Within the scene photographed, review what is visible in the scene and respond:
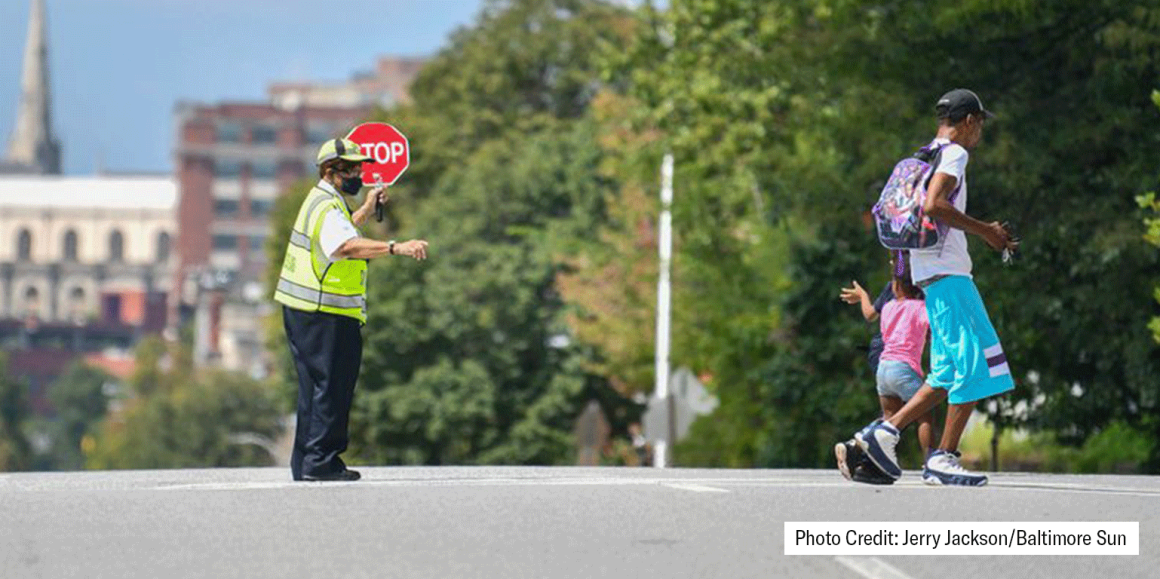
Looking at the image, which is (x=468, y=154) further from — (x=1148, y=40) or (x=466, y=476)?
(x=466, y=476)

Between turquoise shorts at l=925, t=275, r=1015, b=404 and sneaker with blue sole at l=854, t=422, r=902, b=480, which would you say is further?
sneaker with blue sole at l=854, t=422, r=902, b=480

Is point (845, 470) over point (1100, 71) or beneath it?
beneath

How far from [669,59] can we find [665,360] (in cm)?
855

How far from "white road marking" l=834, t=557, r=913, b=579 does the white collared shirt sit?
4367mm

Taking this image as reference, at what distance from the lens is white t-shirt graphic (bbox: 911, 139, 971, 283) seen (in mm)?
13578

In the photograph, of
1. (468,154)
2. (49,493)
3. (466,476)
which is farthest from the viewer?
(468,154)

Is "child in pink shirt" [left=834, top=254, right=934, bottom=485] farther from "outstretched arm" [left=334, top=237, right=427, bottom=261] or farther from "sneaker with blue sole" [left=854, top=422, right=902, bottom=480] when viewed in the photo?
"outstretched arm" [left=334, top=237, right=427, bottom=261]

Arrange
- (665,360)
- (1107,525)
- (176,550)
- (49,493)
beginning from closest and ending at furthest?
1. (176,550)
2. (1107,525)
3. (49,493)
4. (665,360)

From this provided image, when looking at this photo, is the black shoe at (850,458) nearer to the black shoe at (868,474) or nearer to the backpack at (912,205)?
the black shoe at (868,474)

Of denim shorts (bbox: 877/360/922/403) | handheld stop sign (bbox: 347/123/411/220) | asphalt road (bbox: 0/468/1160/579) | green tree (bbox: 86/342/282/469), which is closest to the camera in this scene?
asphalt road (bbox: 0/468/1160/579)

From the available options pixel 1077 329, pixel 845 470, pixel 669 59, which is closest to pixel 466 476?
pixel 845 470

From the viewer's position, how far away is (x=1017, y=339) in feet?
96.0

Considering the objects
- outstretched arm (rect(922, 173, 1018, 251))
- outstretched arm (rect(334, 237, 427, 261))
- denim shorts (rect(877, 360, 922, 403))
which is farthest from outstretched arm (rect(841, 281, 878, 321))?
outstretched arm (rect(334, 237, 427, 261))

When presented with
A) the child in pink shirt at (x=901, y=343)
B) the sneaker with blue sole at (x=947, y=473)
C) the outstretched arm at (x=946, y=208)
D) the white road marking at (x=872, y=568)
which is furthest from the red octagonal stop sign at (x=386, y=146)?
the white road marking at (x=872, y=568)
